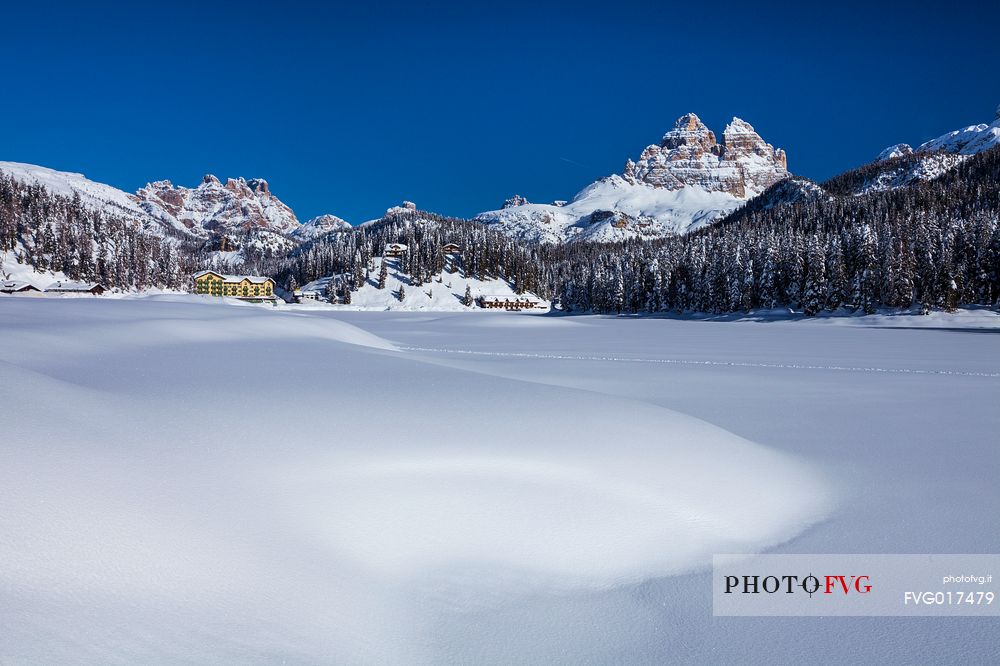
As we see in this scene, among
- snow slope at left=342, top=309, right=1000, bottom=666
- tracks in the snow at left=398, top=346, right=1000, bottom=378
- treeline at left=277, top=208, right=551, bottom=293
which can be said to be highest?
treeline at left=277, top=208, right=551, bottom=293

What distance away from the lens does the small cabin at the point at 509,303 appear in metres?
143

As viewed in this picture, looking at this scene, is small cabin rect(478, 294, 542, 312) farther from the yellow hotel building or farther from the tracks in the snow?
the tracks in the snow

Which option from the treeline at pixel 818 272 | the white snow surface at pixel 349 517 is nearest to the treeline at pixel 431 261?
the treeline at pixel 818 272

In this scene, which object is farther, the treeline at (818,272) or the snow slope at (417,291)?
the snow slope at (417,291)

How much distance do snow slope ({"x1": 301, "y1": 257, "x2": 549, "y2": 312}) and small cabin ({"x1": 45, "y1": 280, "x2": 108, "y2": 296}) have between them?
42.6 meters

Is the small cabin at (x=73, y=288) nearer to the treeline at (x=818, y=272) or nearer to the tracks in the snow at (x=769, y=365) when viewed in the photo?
the treeline at (x=818, y=272)

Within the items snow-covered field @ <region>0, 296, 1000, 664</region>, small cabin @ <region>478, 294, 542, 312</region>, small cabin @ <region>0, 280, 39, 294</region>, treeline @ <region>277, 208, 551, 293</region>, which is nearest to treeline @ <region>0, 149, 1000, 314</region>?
treeline @ <region>277, 208, 551, 293</region>

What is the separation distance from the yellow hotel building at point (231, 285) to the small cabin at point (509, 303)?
199 feet

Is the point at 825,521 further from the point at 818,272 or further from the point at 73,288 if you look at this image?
the point at 73,288

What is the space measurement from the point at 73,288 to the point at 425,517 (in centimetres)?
14429

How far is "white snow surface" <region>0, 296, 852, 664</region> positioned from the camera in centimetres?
340

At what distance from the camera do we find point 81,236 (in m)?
134

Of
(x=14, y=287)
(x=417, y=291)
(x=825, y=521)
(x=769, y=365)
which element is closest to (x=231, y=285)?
(x=14, y=287)

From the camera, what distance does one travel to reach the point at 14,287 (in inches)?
4001
